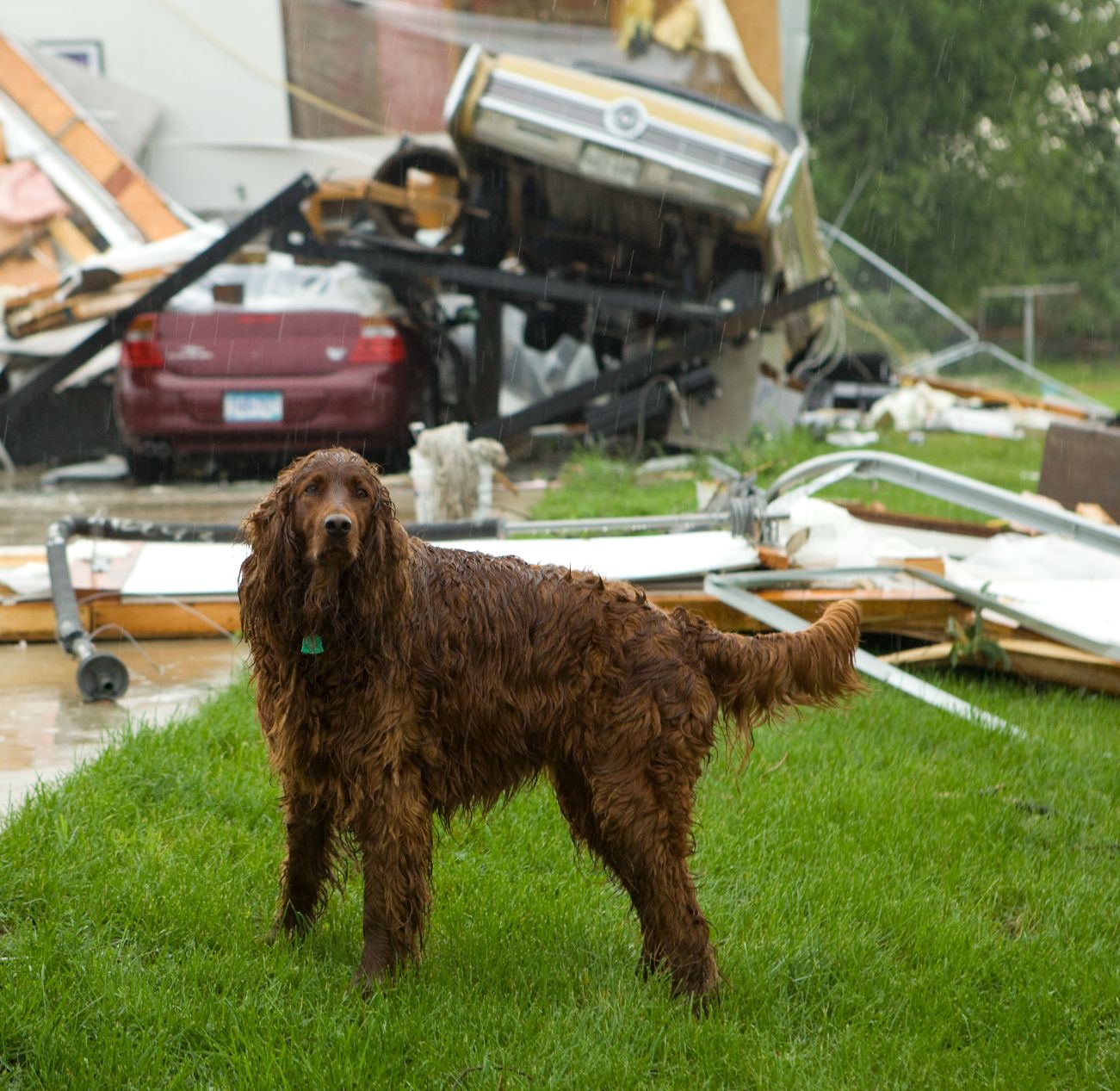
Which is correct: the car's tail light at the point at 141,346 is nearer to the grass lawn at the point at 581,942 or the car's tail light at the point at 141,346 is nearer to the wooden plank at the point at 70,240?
the wooden plank at the point at 70,240

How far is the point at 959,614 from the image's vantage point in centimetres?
649

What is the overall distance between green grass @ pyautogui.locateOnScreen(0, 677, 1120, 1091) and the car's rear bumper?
650cm

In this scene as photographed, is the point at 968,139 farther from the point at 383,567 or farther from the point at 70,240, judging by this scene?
the point at 383,567

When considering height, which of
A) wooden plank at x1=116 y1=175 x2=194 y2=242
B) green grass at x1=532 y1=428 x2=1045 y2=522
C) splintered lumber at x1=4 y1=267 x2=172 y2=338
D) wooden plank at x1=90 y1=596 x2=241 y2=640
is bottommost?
green grass at x1=532 y1=428 x2=1045 y2=522

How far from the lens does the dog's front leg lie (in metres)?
3.22

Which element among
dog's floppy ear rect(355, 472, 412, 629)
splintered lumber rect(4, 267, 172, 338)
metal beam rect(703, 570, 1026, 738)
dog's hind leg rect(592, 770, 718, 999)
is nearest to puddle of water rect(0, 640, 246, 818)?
dog's floppy ear rect(355, 472, 412, 629)

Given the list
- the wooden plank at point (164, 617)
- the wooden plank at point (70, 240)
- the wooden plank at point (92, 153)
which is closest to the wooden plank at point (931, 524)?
the wooden plank at point (164, 617)

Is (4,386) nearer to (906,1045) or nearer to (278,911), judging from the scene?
(278,911)

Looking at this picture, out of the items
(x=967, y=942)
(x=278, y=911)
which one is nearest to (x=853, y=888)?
(x=967, y=942)

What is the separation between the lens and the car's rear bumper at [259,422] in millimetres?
11164

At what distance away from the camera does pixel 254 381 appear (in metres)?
11.3

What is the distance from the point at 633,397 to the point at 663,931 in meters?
9.79

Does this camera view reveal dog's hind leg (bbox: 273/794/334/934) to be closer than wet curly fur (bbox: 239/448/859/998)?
No

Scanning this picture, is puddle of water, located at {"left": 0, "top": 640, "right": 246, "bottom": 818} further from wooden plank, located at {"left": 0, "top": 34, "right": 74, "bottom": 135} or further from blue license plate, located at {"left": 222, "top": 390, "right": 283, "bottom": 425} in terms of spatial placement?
wooden plank, located at {"left": 0, "top": 34, "right": 74, "bottom": 135}
